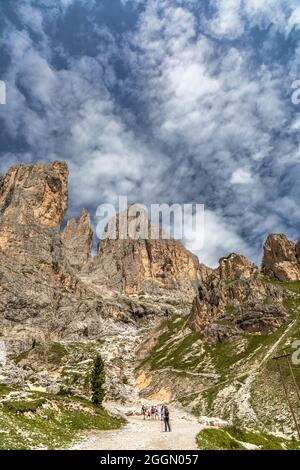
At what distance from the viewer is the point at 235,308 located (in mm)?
148250

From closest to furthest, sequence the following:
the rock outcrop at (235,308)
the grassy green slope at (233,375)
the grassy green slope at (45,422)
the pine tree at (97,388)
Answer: the grassy green slope at (45,422) → the pine tree at (97,388) → the grassy green slope at (233,375) → the rock outcrop at (235,308)

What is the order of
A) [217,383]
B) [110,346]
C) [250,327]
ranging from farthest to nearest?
[110,346] < [250,327] < [217,383]

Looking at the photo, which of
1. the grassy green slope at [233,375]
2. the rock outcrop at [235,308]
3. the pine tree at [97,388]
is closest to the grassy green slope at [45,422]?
the pine tree at [97,388]

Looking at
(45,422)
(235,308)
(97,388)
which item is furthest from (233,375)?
(45,422)

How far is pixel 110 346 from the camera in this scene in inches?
7800

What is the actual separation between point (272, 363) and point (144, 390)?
151 feet

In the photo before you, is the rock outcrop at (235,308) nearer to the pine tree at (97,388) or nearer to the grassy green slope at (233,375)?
the grassy green slope at (233,375)

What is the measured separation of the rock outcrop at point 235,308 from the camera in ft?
425

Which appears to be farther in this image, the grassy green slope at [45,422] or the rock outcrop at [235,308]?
the rock outcrop at [235,308]

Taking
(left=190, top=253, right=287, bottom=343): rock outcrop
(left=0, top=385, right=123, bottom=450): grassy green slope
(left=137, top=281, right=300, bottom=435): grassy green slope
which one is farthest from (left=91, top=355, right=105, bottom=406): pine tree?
(left=190, top=253, right=287, bottom=343): rock outcrop

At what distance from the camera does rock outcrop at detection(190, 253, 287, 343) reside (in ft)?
425

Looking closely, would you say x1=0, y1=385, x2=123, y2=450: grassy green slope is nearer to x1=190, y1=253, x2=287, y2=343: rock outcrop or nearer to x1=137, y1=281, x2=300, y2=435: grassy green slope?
x1=137, y1=281, x2=300, y2=435: grassy green slope
